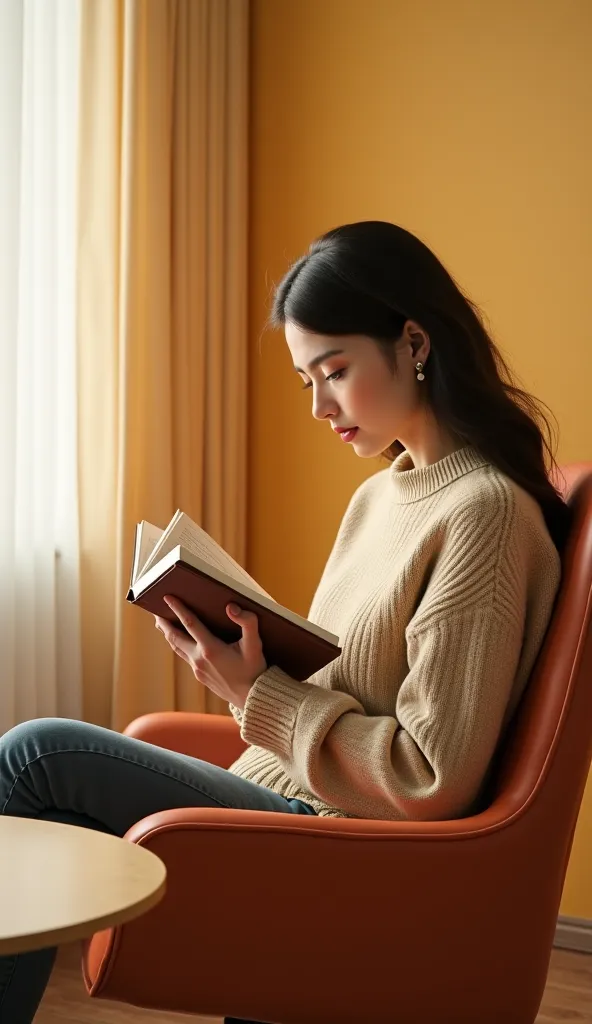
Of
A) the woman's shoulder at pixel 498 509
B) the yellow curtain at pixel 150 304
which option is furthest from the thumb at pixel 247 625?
the yellow curtain at pixel 150 304

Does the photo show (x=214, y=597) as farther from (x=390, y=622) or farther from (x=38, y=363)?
(x=38, y=363)

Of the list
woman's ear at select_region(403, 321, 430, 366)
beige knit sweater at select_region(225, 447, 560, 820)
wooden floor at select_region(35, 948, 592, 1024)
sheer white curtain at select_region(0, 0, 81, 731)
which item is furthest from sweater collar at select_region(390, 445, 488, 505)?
wooden floor at select_region(35, 948, 592, 1024)

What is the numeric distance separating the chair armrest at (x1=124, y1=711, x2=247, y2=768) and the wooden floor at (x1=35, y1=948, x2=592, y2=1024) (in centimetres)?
55

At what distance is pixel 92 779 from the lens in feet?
4.14

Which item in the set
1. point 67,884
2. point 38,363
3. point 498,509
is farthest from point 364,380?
point 38,363

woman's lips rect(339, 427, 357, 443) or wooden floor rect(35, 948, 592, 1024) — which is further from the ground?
woman's lips rect(339, 427, 357, 443)

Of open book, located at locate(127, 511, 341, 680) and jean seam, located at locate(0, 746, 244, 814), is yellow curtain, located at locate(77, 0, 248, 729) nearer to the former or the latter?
open book, located at locate(127, 511, 341, 680)

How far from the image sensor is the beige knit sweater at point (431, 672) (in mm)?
1236

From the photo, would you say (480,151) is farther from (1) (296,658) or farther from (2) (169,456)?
(1) (296,658)

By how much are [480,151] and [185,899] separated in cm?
182

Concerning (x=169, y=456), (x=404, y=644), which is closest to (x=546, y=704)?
(x=404, y=644)

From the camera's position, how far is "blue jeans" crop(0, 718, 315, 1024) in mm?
1241

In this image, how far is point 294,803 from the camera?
142 cm

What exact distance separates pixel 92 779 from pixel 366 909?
1.13 feet
